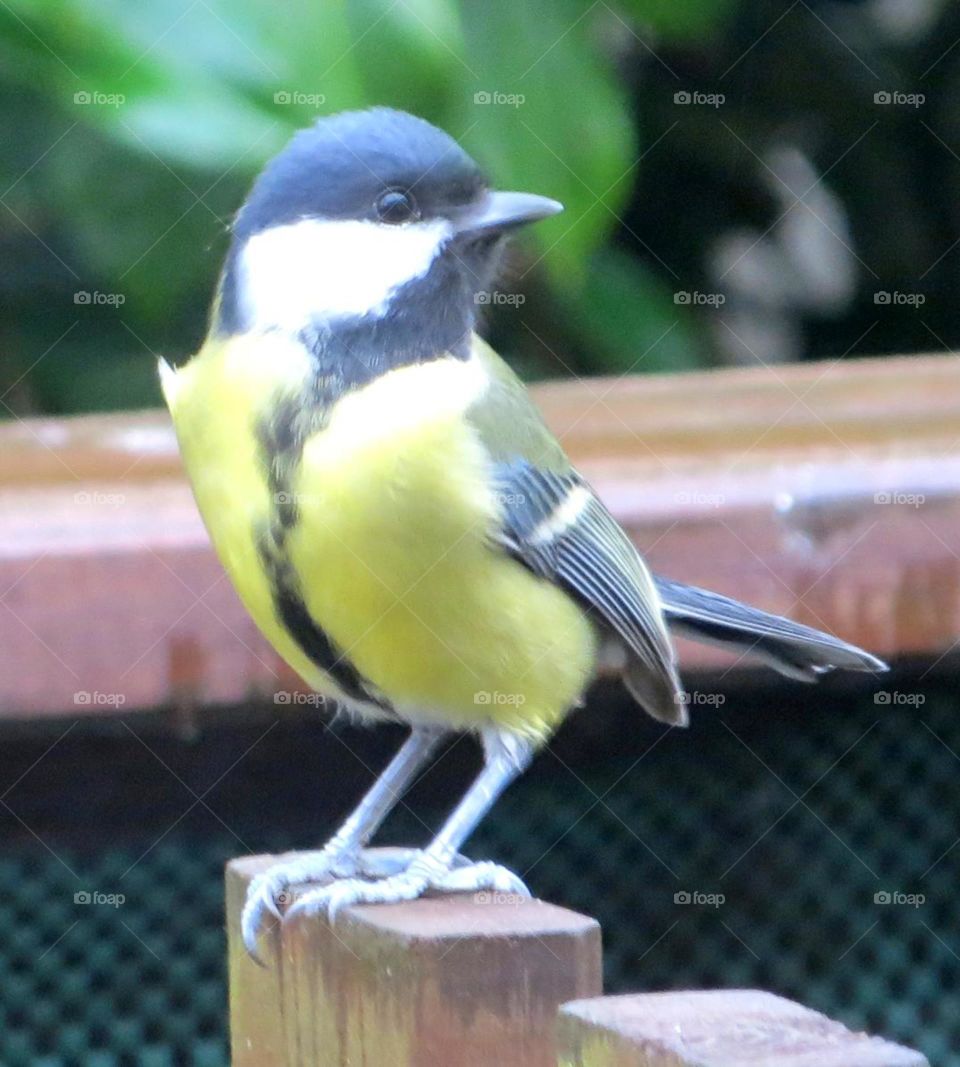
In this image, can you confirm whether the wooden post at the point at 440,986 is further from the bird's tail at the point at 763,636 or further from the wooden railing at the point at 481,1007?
the bird's tail at the point at 763,636

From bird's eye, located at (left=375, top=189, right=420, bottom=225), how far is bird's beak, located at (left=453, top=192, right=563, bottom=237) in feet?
0.18

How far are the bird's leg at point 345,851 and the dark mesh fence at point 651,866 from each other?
0.07 m

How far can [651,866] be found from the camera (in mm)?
1443

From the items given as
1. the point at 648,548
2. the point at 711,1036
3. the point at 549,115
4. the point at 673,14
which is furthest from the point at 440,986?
the point at 673,14

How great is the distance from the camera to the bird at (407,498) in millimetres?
1247

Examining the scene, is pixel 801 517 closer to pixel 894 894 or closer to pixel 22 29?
pixel 894 894

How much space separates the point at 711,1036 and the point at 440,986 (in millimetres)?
212

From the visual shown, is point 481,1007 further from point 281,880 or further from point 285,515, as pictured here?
point 285,515

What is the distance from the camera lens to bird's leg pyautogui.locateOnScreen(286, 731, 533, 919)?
3.31ft

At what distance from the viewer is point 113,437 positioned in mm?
1687

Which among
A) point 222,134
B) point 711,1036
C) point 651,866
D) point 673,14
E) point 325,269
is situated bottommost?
point 651,866

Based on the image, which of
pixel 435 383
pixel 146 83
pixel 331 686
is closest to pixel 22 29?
pixel 146 83

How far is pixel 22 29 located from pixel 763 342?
1836mm

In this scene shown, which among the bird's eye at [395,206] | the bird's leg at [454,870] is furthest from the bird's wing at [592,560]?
the bird's eye at [395,206]
